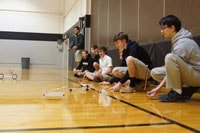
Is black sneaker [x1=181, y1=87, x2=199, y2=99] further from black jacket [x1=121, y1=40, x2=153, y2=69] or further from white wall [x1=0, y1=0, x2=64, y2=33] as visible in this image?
white wall [x1=0, y1=0, x2=64, y2=33]

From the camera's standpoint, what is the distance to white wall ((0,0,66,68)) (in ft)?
45.2

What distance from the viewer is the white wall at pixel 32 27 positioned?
1378cm

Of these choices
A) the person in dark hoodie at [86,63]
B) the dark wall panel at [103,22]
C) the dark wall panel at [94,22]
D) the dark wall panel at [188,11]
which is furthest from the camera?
the dark wall panel at [94,22]

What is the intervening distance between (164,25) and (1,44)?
1226cm

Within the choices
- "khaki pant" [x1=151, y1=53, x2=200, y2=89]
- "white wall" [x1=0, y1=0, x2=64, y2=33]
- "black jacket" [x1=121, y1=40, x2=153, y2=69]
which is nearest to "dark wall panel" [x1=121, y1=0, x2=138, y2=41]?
"black jacket" [x1=121, y1=40, x2=153, y2=69]

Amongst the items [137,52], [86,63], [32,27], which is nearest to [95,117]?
[137,52]

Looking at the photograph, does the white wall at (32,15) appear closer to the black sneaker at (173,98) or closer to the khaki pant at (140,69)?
the khaki pant at (140,69)

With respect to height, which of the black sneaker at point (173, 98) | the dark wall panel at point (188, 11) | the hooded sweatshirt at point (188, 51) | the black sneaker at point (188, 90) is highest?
the dark wall panel at point (188, 11)

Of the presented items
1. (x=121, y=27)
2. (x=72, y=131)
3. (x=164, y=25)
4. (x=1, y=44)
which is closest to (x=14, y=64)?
(x=1, y=44)

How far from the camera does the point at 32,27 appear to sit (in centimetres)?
1404

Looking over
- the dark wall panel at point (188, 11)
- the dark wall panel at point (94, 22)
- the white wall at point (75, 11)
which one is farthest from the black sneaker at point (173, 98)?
the white wall at point (75, 11)

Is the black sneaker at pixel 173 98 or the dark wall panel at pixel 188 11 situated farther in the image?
the dark wall panel at pixel 188 11

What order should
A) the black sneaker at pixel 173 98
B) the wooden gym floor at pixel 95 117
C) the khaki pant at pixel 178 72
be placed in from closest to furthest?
the wooden gym floor at pixel 95 117
the khaki pant at pixel 178 72
the black sneaker at pixel 173 98

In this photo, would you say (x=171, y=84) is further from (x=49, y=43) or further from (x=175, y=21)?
(x=49, y=43)
